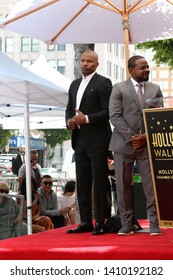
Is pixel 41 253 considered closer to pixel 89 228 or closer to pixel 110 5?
pixel 89 228

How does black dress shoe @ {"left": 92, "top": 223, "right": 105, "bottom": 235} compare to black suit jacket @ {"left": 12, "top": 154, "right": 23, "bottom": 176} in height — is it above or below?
below

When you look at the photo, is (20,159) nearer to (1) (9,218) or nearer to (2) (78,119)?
(1) (9,218)

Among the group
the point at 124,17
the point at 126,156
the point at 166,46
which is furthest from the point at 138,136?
the point at 166,46

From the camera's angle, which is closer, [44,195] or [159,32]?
[159,32]

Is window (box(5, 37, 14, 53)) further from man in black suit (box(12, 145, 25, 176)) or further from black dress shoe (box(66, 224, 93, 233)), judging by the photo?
black dress shoe (box(66, 224, 93, 233))

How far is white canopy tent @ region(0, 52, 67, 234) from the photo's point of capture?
35.3 feet

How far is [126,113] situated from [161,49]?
25.6m

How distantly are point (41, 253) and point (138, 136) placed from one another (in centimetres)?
184

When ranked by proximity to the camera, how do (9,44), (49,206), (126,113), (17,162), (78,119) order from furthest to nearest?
(9,44), (17,162), (49,206), (78,119), (126,113)

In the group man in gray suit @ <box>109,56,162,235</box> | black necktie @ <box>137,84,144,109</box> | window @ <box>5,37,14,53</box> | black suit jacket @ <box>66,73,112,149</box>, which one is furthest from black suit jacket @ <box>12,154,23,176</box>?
window @ <box>5,37,14,53</box>

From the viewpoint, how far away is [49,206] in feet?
46.6

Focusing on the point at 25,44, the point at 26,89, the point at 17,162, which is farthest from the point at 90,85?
the point at 25,44
